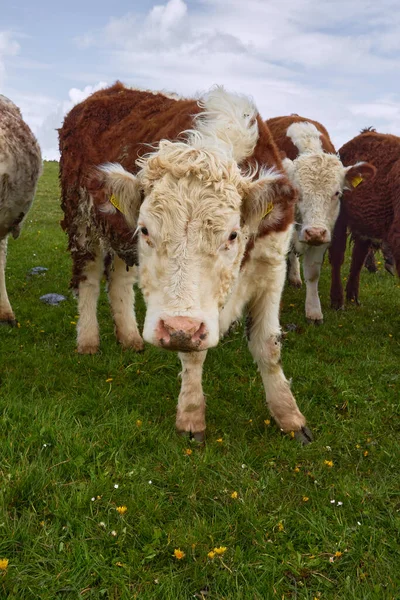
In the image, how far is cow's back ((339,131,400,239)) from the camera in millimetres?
8109

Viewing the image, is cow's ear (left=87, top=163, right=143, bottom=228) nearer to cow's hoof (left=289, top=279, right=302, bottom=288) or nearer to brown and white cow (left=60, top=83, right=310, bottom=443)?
brown and white cow (left=60, top=83, right=310, bottom=443)

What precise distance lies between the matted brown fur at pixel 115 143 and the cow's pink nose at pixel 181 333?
4.01 ft

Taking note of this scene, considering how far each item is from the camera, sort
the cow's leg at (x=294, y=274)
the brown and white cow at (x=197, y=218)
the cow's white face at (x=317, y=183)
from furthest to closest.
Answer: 1. the cow's leg at (x=294, y=274)
2. the cow's white face at (x=317, y=183)
3. the brown and white cow at (x=197, y=218)

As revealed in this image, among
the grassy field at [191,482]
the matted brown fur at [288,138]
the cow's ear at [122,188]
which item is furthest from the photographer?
the matted brown fur at [288,138]

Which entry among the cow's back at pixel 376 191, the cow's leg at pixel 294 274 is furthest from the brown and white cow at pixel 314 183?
the cow's leg at pixel 294 274

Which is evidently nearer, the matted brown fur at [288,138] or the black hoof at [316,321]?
the black hoof at [316,321]

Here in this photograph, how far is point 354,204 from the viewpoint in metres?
8.71

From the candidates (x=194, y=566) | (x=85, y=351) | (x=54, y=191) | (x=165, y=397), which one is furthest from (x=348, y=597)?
(x=54, y=191)

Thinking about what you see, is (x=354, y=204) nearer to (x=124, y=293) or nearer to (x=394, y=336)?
(x=394, y=336)

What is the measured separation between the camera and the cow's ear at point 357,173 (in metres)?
7.85

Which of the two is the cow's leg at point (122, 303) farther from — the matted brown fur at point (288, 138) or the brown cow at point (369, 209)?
the brown cow at point (369, 209)

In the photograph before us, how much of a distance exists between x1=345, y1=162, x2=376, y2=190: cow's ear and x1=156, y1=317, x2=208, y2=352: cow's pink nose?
Answer: 5.28m

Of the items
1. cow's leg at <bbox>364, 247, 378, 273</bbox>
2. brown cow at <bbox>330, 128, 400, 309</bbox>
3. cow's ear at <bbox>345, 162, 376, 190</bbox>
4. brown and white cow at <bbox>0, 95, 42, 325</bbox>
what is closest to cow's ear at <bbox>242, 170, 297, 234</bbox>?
brown and white cow at <bbox>0, 95, 42, 325</bbox>

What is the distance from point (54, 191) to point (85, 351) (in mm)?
19204
